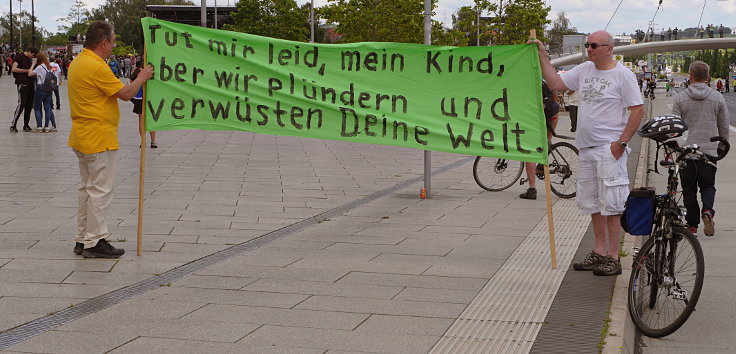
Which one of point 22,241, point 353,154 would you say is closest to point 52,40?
point 353,154

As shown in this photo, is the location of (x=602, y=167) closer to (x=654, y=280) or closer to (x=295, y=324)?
(x=654, y=280)

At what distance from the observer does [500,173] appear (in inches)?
483

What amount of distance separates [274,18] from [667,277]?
90.3m

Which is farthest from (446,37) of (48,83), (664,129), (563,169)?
(664,129)

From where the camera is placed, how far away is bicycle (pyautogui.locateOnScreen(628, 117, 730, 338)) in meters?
5.51

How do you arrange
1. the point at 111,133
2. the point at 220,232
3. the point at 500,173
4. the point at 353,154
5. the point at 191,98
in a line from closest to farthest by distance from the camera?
the point at 111,133 → the point at 191,98 → the point at 220,232 → the point at 500,173 → the point at 353,154

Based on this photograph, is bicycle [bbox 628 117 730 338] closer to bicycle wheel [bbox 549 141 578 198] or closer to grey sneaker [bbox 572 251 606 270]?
grey sneaker [bbox 572 251 606 270]

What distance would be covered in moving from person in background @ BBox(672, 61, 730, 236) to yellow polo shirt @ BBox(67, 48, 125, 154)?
519cm

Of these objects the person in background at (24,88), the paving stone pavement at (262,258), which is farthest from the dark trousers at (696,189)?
the person in background at (24,88)

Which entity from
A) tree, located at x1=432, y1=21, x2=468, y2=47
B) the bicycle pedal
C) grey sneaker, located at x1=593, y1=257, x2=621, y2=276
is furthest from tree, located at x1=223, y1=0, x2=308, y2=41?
the bicycle pedal

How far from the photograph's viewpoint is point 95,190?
729 cm

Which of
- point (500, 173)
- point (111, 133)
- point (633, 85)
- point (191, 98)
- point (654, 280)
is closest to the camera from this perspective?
point (654, 280)

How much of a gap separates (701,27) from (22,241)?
149 metres

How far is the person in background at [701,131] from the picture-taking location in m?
9.26
